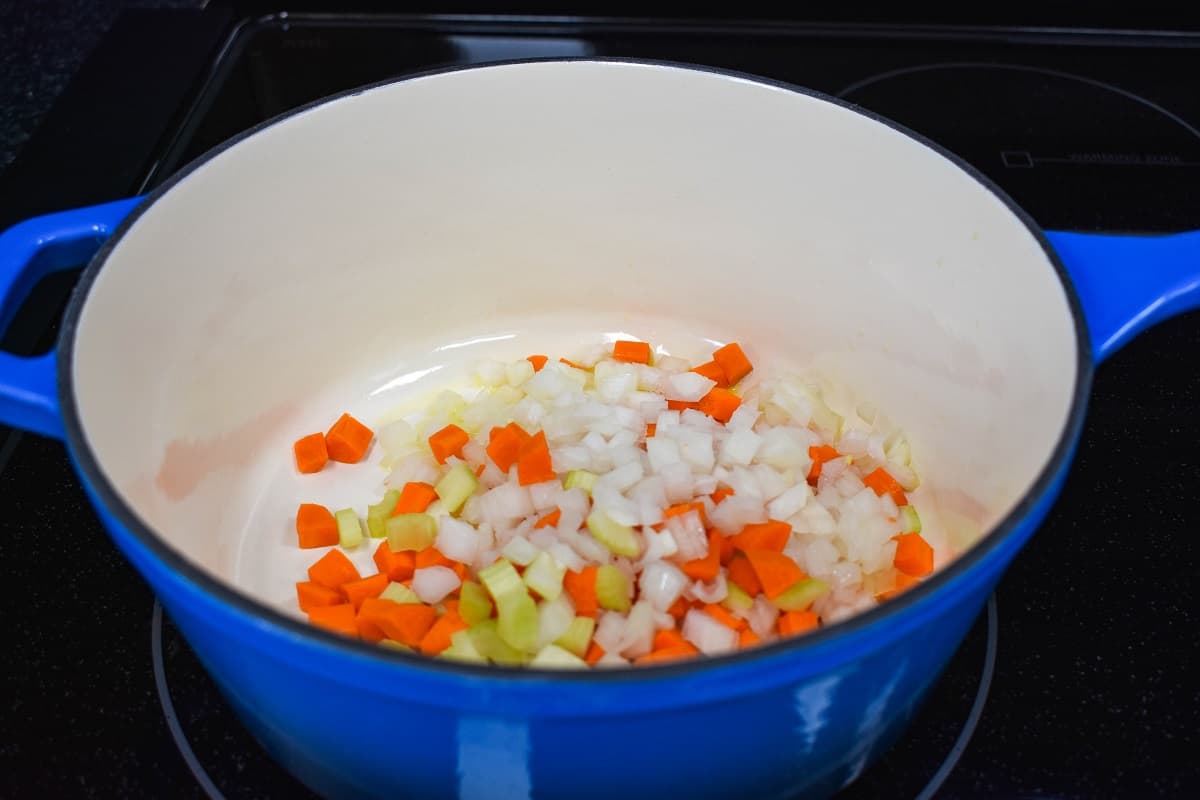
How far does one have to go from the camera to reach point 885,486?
890 millimetres

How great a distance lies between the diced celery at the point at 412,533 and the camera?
853 mm

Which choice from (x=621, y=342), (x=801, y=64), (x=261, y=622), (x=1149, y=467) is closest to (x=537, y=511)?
(x=621, y=342)

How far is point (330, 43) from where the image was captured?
51.6 inches

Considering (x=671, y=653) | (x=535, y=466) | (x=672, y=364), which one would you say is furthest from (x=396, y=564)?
(x=672, y=364)

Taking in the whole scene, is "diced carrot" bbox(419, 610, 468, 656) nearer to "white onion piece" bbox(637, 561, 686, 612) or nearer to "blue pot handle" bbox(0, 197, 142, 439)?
"white onion piece" bbox(637, 561, 686, 612)

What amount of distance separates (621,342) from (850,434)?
230 mm

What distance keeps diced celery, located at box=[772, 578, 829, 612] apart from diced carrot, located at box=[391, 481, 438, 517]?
0.97 ft

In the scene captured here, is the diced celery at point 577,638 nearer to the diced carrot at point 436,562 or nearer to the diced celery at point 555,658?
the diced celery at point 555,658

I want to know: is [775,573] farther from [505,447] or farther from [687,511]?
[505,447]

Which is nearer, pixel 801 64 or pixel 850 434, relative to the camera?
pixel 850 434

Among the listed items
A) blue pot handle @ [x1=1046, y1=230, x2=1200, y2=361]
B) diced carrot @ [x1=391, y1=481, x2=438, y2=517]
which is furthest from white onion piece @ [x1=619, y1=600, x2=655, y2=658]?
blue pot handle @ [x1=1046, y1=230, x2=1200, y2=361]

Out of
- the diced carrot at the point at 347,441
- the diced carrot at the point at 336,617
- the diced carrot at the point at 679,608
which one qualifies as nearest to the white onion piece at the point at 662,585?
the diced carrot at the point at 679,608

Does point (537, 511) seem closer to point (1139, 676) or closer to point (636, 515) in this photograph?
point (636, 515)

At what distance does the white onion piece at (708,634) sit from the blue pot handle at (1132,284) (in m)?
0.29
